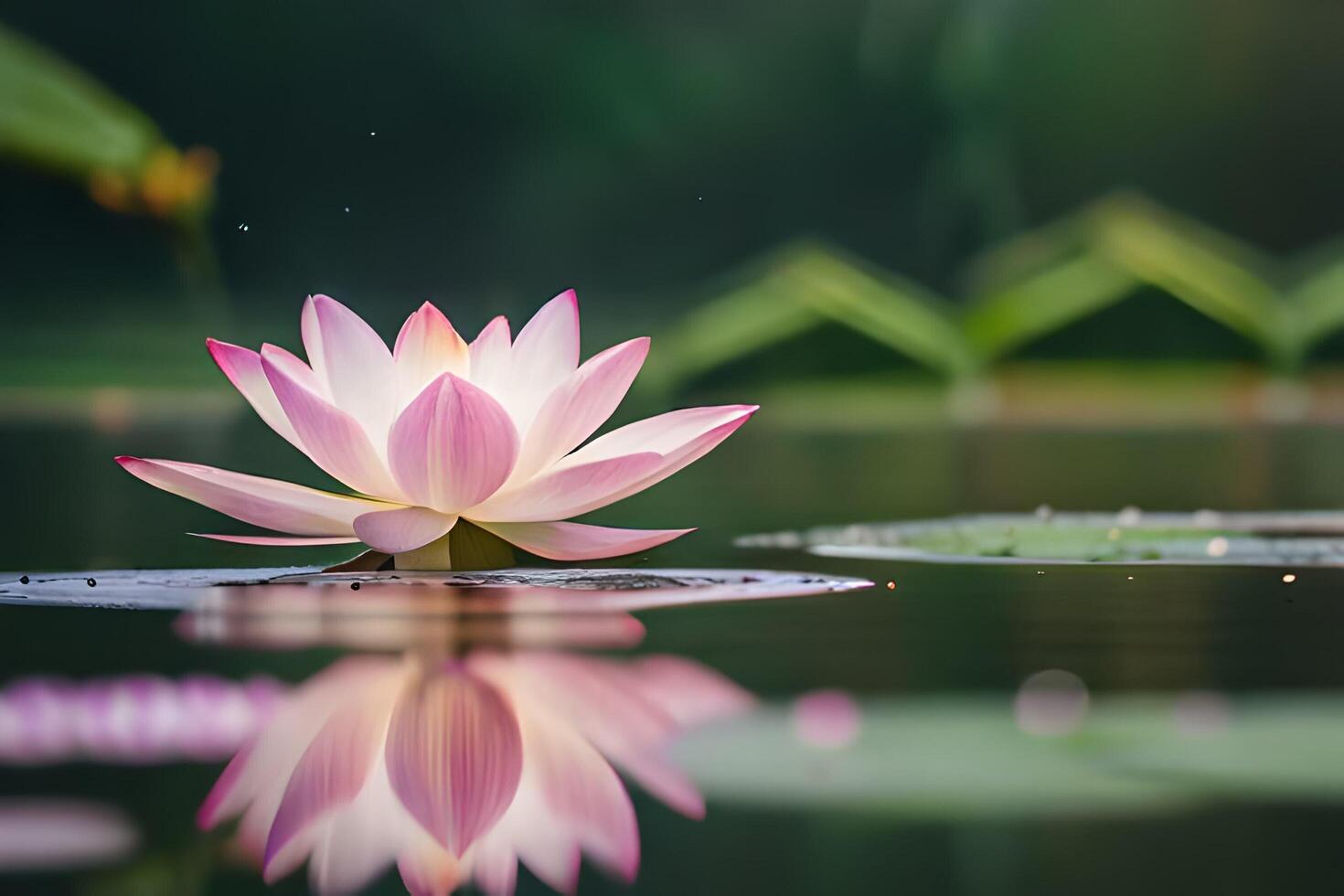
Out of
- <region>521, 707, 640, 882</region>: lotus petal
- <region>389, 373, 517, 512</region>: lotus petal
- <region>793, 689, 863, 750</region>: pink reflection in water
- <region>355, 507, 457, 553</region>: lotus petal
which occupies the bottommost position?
<region>521, 707, 640, 882</region>: lotus petal

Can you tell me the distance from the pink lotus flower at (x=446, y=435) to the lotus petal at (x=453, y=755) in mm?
231

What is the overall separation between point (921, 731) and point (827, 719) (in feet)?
0.13

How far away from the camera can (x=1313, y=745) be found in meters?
0.48

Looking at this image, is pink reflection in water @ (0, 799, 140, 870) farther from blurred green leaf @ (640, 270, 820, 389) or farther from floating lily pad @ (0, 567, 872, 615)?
blurred green leaf @ (640, 270, 820, 389)

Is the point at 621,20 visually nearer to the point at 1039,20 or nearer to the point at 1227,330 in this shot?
the point at 1039,20

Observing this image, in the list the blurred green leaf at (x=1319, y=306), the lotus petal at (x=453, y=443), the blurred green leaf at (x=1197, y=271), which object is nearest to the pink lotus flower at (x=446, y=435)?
the lotus petal at (x=453, y=443)

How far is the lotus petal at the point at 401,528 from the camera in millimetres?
847

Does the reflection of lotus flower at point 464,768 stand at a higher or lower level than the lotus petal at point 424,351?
lower

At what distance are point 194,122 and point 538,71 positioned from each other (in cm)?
112

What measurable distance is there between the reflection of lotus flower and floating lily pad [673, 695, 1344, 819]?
3 cm

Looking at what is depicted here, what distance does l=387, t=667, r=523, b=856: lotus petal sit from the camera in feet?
1.26

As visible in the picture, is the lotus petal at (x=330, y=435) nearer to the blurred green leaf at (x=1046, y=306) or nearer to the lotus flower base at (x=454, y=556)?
the lotus flower base at (x=454, y=556)

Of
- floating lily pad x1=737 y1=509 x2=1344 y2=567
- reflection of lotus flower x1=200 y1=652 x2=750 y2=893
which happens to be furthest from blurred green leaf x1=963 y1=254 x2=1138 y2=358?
reflection of lotus flower x1=200 y1=652 x2=750 y2=893

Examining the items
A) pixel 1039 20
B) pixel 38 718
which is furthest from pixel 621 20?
pixel 38 718
